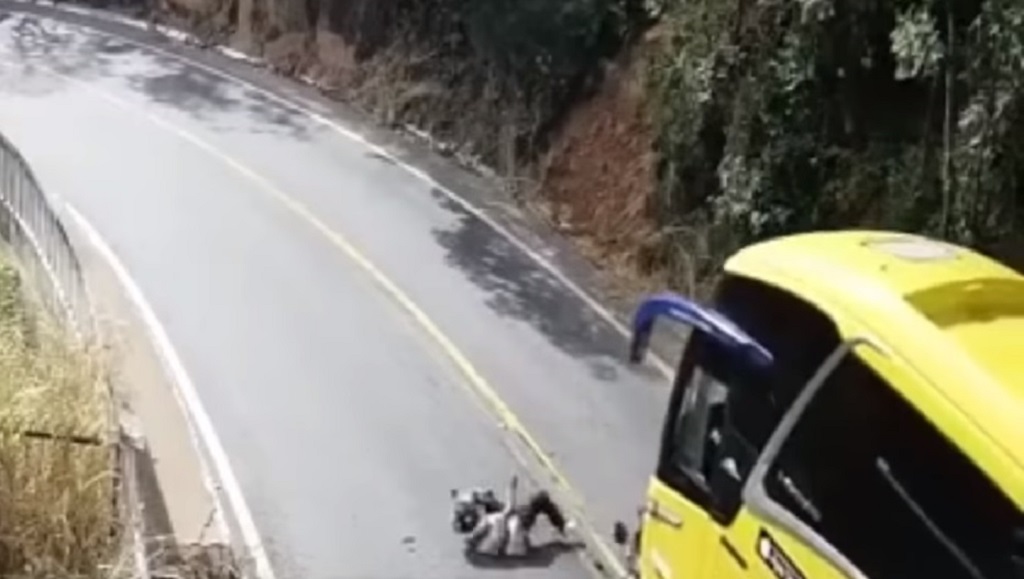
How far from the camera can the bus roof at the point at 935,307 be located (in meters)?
6.53

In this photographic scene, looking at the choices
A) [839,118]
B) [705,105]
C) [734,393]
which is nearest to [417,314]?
[705,105]

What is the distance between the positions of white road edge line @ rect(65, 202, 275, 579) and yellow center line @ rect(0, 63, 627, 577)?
2.62 meters

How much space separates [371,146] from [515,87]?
2.31 meters

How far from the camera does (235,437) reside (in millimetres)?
15594

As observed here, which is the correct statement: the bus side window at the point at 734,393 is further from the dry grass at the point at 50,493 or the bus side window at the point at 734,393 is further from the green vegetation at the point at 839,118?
the green vegetation at the point at 839,118

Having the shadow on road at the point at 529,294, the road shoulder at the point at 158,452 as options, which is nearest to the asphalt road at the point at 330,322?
the shadow on road at the point at 529,294

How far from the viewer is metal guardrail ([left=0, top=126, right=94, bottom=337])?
55.2ft

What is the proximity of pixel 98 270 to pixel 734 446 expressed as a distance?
42.9 ft

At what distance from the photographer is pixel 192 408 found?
16.2 metres

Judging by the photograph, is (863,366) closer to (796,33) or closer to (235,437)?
(235,437)

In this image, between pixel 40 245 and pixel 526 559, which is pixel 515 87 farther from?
pixel 526 559

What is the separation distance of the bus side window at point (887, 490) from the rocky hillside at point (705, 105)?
Answer: 7.60 meters

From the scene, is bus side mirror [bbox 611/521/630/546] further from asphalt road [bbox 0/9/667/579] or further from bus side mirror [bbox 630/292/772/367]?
bus side mirror [bbox 630/292/772/367]

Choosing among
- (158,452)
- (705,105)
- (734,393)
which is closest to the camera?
(734,393)
